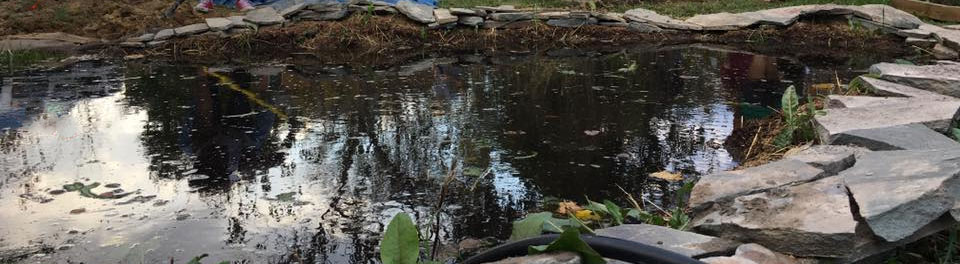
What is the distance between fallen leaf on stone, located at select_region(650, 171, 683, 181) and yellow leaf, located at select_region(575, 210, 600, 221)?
2.08 feet

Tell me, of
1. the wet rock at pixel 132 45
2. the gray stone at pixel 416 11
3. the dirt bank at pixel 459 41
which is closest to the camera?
the dirt bank at pixel 459 41

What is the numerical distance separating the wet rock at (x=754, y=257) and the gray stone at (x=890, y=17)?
692 centimetres

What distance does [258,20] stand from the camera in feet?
26.6

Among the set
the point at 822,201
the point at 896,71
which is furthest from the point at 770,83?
the point at 822,201

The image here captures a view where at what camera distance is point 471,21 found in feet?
27.2

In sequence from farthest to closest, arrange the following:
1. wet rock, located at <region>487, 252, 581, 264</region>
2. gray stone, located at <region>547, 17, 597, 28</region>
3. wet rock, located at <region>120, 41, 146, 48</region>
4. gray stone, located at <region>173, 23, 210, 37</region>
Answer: gray stone, located at <region>547, 17, 597, 28</region>
gray stone, located at <region>173, 23, 210, 37</region>
wet rock, located at <region>120, 41, 146, 48</region>
wet rock, located at <region>487, 252, 581, 264</region>

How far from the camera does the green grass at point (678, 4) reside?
9.68 metres

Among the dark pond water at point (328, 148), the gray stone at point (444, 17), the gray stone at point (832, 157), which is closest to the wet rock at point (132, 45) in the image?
the dark pond water at point (328, 148)

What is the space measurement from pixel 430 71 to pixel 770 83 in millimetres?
2592

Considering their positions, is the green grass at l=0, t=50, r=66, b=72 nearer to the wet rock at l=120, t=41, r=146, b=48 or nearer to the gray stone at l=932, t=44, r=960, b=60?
the wet rock at l=120, t=41, r=146, b=48

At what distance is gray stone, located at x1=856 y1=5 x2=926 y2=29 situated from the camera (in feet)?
26.3

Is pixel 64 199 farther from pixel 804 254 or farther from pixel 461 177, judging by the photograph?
pixel 804 254

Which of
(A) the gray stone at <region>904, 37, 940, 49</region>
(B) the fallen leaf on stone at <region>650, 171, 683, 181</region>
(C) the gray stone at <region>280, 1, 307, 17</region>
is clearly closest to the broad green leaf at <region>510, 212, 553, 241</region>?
(B) the fallen leaf on stone at <region>650, 171, 683, 181</region>

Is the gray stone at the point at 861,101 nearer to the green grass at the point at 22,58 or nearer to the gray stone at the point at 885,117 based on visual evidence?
the gray stone at the point at 885,117
